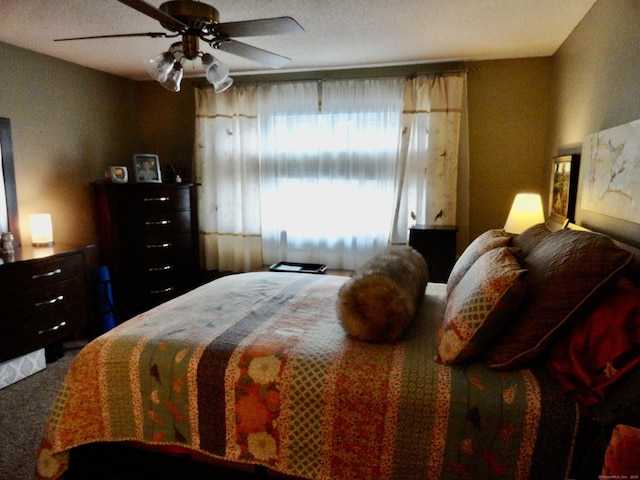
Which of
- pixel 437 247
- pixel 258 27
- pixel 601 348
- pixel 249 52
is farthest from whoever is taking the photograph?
pixel 437 247

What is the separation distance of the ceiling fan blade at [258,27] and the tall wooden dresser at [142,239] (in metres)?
2.10

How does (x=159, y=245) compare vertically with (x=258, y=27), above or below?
below

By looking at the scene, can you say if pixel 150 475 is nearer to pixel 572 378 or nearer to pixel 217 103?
pixel 572 378

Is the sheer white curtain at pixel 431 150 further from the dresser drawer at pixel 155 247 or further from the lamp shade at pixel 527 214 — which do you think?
the dresser drawer at pixel 155 247

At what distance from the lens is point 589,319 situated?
1174 millimetres

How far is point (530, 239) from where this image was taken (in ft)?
5.70

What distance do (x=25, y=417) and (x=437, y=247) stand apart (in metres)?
2.86

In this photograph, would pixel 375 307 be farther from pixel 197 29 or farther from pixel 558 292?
pixel 197 29

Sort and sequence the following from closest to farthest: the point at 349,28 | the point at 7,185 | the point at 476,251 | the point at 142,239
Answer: the point at 476,251 < the point at 349,28 < the point at 7,185 < the point at 142,239

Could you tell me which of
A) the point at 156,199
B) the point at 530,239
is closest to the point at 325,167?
the point at 156,199

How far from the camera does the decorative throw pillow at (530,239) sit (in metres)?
1.64

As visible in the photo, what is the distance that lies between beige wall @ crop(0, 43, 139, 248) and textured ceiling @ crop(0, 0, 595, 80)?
174mm

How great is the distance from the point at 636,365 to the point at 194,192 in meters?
3.59

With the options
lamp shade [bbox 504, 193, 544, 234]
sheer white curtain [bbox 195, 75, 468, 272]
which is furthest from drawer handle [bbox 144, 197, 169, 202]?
lamp shade [bbox 504, 193, 544, 234]
